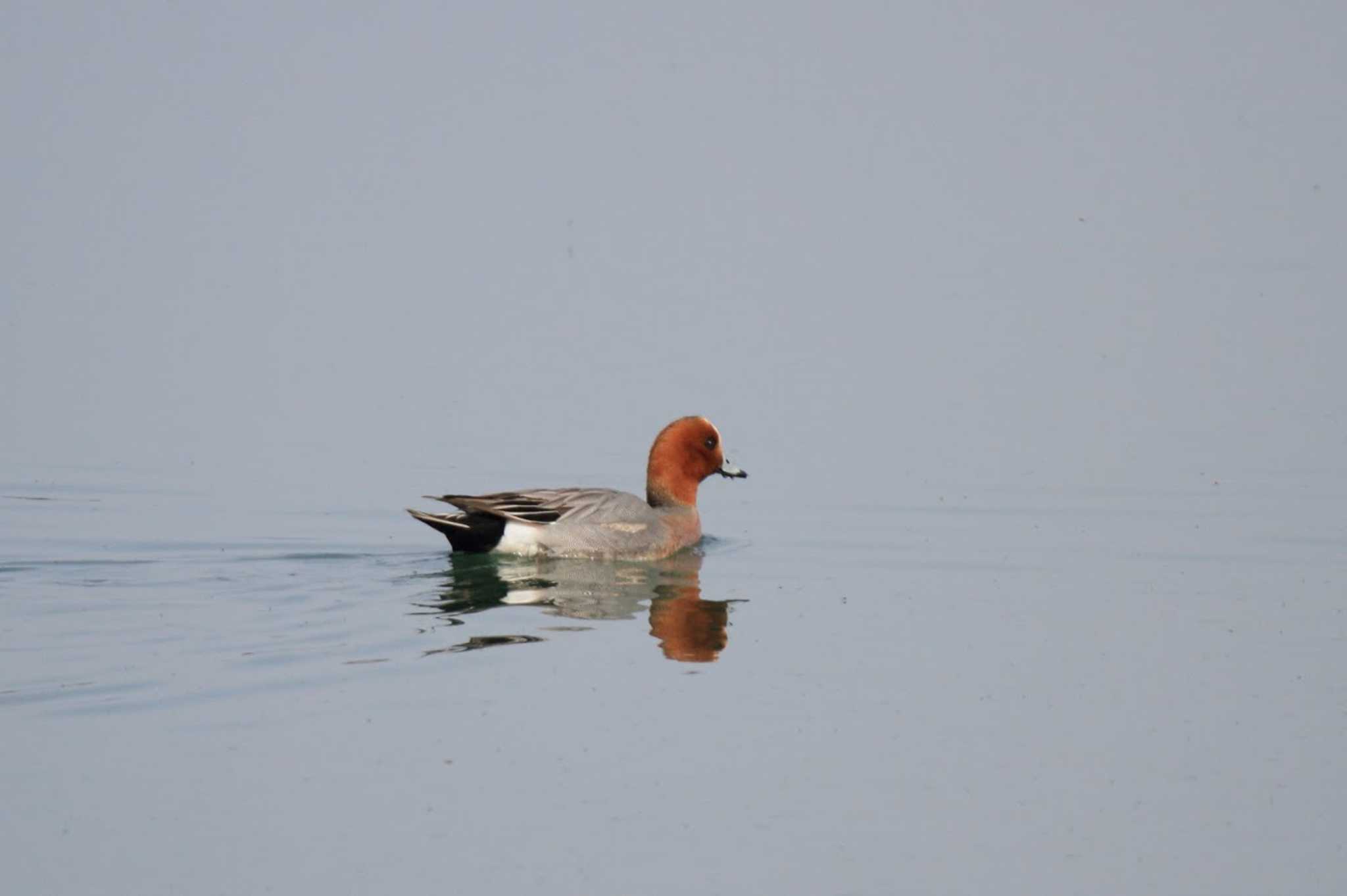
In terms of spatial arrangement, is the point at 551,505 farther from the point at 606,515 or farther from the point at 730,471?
the point at 730,471

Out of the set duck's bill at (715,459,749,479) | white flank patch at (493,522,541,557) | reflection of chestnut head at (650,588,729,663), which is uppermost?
duck's bill at (715,459,749,479)

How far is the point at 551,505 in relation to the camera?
12430mm

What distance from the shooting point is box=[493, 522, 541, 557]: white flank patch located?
1243 centimetres

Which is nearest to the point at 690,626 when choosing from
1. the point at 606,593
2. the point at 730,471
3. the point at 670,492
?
the point at 606,593

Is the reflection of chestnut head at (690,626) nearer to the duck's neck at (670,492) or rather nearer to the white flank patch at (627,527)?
the white flank patch at (627,527)

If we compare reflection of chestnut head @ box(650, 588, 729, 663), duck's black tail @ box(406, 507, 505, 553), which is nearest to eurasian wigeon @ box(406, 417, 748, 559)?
duck's black tail @ box(406, 507, 505, 553)

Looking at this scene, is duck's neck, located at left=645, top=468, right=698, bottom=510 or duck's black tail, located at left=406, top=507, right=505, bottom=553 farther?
duck's neck, located at left=645, top=468, right=698, bottom=510

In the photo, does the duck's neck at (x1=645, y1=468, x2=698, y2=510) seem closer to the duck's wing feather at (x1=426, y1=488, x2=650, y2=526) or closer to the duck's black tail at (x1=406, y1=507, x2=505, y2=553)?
the duck's wing feather at (x1=426, y1=488, x2=650, y2=526)

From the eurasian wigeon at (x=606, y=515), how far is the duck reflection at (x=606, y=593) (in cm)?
9

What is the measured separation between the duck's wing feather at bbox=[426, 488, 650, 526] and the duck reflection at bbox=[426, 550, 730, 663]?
0.31m

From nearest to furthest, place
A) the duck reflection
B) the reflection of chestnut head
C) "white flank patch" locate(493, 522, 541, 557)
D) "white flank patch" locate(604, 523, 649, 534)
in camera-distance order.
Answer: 1. the reflection of chestnut head
2. the duck reflection
3. "white flank patch" locate(493, 522, 541, 557)
4. "white flank patch" locate(604, 523, 649, 534)

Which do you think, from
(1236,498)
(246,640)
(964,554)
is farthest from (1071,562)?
(246,640)

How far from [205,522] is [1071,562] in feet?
19.2

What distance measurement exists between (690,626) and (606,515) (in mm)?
2327
